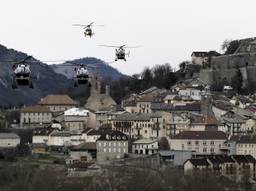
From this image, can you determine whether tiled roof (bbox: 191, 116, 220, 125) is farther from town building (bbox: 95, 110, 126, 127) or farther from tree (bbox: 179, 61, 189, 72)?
tree (bbox: 179, 61, 189, 72)

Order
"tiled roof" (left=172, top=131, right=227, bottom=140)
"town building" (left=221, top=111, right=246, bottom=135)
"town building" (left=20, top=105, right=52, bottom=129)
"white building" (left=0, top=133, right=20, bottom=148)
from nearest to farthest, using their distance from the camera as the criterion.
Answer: "tiled roof" (left=172, top=131, right=227, bottom=140)
"white building" (left=0, top=133, right=20, bottom=148)
"town building" (left=221, top=111, right=246, bottom=135)
"town building" (left=20, top=105, right=52, bottom=129)

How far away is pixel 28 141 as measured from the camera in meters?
71.6

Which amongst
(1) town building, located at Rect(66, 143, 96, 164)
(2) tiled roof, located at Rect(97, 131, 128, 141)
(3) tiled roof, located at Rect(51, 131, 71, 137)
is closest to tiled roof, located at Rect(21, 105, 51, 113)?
(3) tiled roof, located at Rect(51, 131, 71, 137)

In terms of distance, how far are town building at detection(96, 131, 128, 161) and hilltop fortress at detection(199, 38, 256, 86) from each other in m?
28.3

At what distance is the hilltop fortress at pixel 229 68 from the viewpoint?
3565 inches

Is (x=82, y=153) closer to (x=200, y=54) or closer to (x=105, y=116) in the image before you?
(x=105, y=116)

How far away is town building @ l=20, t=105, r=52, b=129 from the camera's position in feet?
261

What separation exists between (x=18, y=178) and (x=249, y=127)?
20.9 m

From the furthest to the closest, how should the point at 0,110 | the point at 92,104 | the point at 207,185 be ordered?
the point at 0,110 → the point at 92,104 → the point at 207,185

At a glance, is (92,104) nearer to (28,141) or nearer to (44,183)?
(28,141)

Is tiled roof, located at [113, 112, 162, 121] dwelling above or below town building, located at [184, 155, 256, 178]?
above

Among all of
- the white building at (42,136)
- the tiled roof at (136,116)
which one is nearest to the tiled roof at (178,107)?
the tiled roof at (136,116)

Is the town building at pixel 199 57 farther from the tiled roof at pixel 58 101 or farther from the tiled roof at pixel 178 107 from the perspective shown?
the tiled roof at pixel 178 107

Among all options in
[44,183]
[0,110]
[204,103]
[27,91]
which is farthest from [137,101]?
[27,91]
